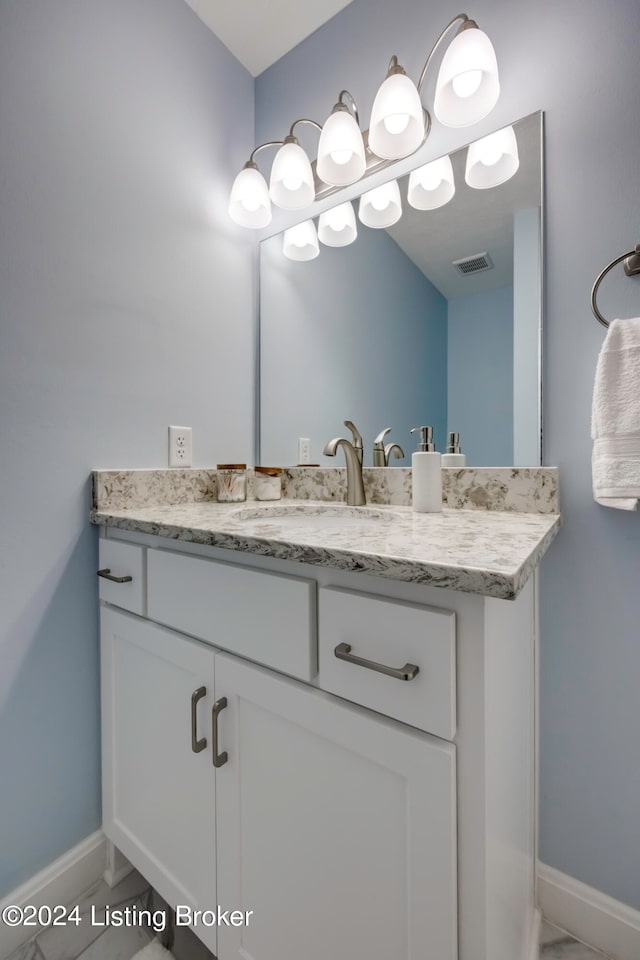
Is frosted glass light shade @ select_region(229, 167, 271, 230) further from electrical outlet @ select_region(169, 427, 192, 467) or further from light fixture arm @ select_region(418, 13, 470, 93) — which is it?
electrical outlet @ select_region(169, 427, 192, 467)

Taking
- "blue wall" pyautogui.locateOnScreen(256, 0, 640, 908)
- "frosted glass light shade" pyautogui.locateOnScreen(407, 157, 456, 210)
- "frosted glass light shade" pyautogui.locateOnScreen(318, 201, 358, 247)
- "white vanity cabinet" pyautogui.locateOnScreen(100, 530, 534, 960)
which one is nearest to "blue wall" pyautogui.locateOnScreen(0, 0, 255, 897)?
"white vanity cabinet" pyautogui.locateOnScreen(100, 530, 534, 960)

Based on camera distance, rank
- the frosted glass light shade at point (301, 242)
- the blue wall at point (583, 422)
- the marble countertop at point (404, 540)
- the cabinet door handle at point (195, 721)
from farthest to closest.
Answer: the frosted glass light shade at point (301, 242) < the blue wall at point (583, 422) < the cabinet door handle at point (195, 721) < the marble countertop at point (404, 540)

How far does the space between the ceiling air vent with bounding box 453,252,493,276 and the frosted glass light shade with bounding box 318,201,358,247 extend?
359mm

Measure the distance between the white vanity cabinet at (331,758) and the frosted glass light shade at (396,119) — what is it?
3.49 ft

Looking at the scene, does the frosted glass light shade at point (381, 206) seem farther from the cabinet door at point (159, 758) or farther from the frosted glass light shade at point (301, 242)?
the cabinet door at point (159, 758)

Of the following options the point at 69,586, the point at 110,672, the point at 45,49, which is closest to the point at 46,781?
the point at 110,672

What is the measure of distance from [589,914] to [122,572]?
3.92 ft

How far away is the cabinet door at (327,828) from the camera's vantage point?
50cm

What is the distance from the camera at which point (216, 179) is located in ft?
4.43

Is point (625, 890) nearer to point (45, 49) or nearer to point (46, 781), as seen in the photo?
point (46, 781)

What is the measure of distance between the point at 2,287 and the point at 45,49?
555mm

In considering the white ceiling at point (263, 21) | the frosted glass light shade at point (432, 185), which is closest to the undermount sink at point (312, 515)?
the frosted glass light shade at point (432, 185)

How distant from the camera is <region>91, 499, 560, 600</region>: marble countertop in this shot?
1.54 feet

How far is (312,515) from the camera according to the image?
113cm
